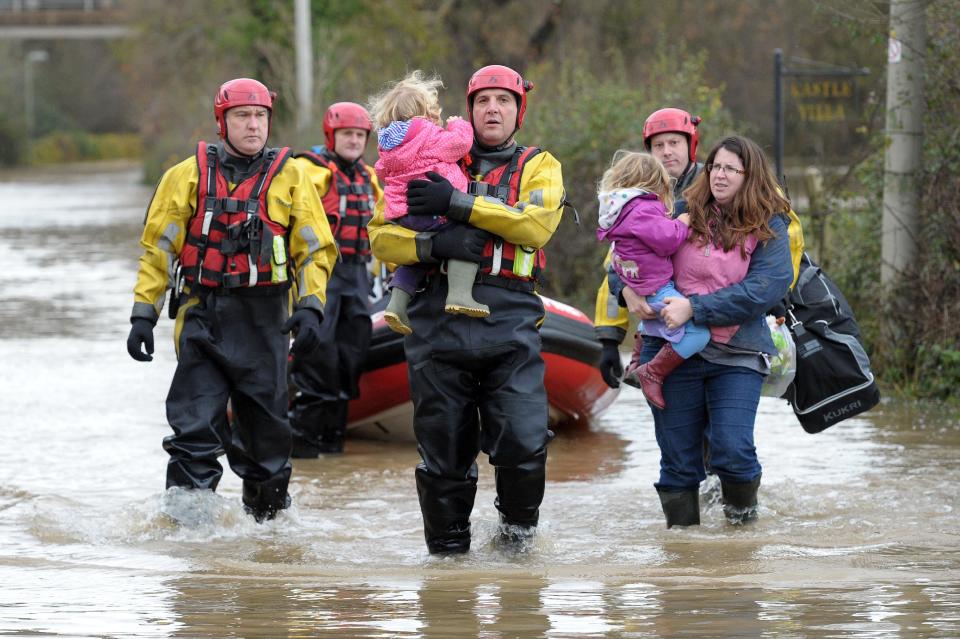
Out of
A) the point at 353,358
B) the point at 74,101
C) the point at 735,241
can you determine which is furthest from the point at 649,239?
the point at 74,101

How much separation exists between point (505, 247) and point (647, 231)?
623 millimetres

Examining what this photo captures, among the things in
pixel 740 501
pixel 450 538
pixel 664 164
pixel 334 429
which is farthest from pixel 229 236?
pixel 334 429

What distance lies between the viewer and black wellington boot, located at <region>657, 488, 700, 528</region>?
6.89m

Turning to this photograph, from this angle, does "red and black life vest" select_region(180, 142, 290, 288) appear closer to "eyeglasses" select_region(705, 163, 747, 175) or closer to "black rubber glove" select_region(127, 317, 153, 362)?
"black rubber glove" select_region(127, 317, 153, 362)

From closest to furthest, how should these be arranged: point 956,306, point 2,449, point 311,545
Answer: point 311,545 < point 2,449 < point 956,306

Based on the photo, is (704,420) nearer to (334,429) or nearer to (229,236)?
(229,236)

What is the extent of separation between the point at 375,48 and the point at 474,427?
911 inches

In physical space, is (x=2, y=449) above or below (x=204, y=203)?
below

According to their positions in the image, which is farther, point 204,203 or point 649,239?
point 204,203

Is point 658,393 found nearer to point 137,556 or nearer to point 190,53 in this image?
point 137,556

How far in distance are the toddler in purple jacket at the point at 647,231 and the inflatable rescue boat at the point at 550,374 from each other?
2.73 m

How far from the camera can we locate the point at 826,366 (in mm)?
7062

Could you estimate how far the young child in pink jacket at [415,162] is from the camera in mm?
6098

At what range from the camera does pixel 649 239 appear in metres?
6.48
